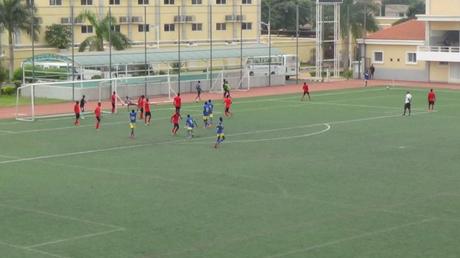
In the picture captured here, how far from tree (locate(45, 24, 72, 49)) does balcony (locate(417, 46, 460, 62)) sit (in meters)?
31.1

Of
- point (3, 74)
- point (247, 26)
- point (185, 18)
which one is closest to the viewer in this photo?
point (3, 74)

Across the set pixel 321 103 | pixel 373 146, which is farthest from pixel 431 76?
pixel 373 146

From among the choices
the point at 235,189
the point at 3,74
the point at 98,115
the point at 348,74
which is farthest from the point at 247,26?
the point at 235,189

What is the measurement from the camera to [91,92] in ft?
208

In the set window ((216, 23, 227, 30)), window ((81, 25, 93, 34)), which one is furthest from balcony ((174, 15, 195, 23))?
window ((81, 25, 93, 34))

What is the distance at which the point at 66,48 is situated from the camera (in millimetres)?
86500

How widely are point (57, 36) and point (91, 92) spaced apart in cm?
2477

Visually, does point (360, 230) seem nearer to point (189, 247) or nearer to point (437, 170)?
point (189, 247)

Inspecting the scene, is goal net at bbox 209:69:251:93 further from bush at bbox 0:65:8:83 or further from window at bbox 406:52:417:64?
window at bbox 406:52:417:64

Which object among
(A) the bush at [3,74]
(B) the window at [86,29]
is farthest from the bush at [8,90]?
(B) the window at [86,29]

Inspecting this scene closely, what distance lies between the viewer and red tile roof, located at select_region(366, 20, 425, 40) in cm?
8310

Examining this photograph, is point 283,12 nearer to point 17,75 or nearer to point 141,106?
point 17,75

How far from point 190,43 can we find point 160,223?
2709 inches

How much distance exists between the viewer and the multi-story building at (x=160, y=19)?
88000mm
